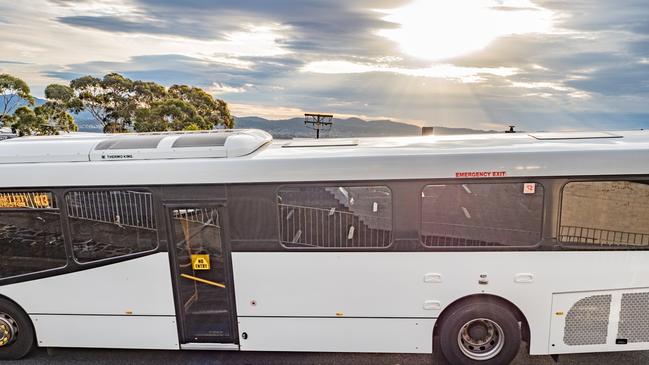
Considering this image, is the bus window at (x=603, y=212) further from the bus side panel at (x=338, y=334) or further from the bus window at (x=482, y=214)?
the bus side panel at (x=338, y=334)

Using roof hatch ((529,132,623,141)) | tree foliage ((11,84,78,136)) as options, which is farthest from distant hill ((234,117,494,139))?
tree foliage ((11,84,78,136))

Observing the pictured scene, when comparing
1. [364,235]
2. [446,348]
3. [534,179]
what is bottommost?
[446,348]

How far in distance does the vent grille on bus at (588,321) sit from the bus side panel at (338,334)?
1.77 m

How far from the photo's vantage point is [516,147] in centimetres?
536

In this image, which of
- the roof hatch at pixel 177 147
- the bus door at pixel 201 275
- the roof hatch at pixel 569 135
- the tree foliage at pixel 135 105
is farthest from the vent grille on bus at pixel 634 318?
the tree foliage at pixel 135 105

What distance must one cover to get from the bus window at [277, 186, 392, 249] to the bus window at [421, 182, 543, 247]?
53 cm

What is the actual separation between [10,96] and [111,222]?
40.0 m

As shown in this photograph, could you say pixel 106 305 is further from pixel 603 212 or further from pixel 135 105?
pixel 135 105

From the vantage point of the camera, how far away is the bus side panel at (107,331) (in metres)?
5.70

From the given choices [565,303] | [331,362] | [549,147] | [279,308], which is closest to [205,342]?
[279,308]

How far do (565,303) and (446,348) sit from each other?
1603mm

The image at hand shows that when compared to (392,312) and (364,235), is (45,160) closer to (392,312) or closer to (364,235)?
(364,235)

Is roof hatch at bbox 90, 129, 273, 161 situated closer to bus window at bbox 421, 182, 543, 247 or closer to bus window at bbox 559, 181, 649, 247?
bus window at bbox 421, 182, 543, 247

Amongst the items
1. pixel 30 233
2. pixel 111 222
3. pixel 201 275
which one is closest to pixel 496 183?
pixel 201 275
